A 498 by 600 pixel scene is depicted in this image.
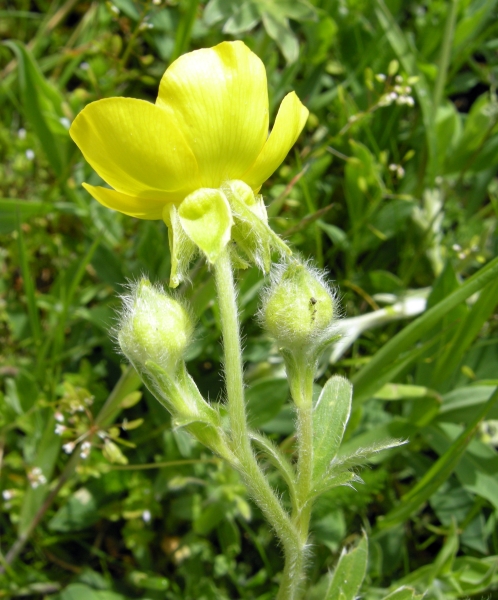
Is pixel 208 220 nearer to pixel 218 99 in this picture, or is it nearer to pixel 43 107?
pixel 218 99

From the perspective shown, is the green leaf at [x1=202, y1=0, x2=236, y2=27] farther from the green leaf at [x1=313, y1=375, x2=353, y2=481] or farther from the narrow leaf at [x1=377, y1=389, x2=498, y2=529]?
the narrow leaf at [x1=377, y1=389, x2=498, y2=529]

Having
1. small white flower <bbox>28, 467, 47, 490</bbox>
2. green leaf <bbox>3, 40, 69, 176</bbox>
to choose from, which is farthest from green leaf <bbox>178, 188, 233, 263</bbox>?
green leaf <bbox>3, 40, 69, 176</bbox>

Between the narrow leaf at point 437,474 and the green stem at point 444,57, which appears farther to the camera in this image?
the green stem at point 444,57

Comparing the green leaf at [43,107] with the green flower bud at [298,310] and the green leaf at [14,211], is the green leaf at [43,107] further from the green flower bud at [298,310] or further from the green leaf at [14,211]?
the green flower bud at [298,310]

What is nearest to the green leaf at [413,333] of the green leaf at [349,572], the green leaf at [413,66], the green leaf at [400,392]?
the green leaf at [400,392]

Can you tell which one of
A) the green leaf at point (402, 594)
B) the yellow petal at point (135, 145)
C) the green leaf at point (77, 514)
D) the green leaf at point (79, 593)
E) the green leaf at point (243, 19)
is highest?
the yellow petal at point (135, 145)

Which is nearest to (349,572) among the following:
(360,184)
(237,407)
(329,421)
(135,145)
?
(329,421)
